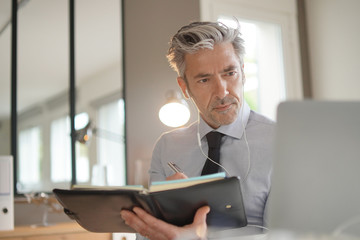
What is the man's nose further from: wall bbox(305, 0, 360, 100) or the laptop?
wall bbox(305, 0, 360, 100)

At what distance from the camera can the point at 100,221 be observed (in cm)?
154

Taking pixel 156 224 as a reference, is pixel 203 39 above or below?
above

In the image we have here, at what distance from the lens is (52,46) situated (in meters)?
3.04

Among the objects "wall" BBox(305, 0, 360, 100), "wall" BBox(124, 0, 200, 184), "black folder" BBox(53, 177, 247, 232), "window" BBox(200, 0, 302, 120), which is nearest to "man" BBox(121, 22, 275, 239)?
"black folder" BBox(53, 177, 247, 232)

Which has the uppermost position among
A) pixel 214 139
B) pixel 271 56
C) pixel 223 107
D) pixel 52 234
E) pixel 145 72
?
pixel 271 56

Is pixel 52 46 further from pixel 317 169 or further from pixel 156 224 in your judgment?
pixel 317 169

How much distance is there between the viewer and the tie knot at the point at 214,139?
6.04 ft

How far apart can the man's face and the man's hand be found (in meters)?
0.58

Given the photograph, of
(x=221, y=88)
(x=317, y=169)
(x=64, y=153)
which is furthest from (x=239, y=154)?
(x=64, y=153)

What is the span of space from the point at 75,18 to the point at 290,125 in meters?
2.57

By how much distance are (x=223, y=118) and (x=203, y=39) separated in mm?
326

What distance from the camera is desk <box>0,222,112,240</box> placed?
2.43m

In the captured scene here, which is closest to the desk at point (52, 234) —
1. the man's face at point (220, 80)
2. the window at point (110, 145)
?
the window at point (110, 145)

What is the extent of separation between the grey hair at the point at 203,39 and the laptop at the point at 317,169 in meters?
1.01
